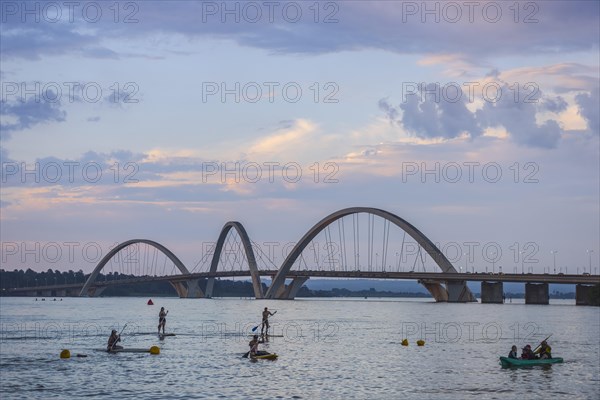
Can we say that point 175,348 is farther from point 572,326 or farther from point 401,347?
point 572,326

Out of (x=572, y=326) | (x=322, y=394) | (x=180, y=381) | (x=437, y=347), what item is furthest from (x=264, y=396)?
(x=572, y=326)

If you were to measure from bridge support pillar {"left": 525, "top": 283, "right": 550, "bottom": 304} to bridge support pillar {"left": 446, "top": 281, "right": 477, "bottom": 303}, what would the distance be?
35.9 ft

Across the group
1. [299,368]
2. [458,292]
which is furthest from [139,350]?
[458,292]

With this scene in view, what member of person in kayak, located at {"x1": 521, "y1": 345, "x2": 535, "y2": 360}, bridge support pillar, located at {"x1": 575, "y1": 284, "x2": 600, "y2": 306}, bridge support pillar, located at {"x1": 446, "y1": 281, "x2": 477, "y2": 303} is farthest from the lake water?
bridge support pillar, located at {"x1": 575, "y1": 284, "x2": 600, "y2": 306}

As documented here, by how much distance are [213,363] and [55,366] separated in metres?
8.10

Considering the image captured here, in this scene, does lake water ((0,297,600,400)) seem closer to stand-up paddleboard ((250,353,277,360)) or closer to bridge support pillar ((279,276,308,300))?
stand-up paddleboard ((250,353,277,360))

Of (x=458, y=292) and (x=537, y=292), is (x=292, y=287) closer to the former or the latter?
(x=458, y=292)

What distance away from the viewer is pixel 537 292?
174875mm

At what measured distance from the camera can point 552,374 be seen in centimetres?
4819

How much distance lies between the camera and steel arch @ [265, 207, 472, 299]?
15775 centimetres

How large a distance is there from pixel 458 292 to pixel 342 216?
78.2 feet

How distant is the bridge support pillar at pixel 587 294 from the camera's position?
172m

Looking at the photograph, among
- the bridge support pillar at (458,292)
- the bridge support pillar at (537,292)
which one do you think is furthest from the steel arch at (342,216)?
the bridge support pillar at (537,292)

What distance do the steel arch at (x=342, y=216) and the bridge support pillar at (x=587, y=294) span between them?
20.6 m
